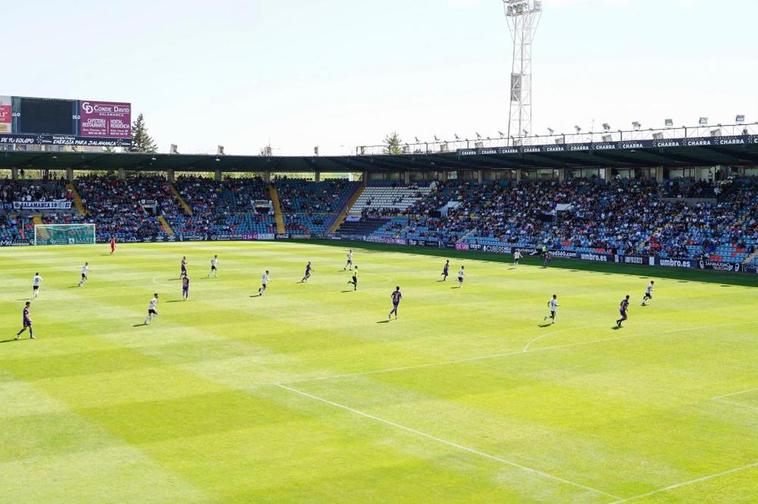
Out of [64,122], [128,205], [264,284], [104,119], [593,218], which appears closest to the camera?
[264,284]

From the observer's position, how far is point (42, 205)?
307 ft

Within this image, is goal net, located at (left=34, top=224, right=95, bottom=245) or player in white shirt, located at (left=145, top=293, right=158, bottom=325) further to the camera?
goal net, located at (left=34, top=224, right=95, bottom=245)

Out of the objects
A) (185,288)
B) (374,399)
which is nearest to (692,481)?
(374,399)

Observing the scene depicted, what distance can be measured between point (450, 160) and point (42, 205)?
47.7 metres

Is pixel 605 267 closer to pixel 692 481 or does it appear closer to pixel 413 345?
pixel 413 345

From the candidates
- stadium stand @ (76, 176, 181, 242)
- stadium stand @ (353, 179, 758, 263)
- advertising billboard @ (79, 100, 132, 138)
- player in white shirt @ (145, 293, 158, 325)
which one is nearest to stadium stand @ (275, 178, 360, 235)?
stadium stand @ (353, 179, 758, 263)

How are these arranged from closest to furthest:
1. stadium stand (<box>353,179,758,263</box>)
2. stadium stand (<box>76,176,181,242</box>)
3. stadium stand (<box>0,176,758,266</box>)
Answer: stadium stand (<box>353,179,758,263</box>)
stadium stand (<box>0,176,758,266</box>)
stadium stand (<box>76,176,181,242</box>)

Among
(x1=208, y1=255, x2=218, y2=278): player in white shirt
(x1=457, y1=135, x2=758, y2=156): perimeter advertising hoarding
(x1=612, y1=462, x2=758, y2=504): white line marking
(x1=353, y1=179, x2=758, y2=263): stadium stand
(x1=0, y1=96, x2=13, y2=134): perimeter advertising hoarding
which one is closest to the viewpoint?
(x1=612, y1=462, x2=758, y2=504): white line marking

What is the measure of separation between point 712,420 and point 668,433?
2.16m

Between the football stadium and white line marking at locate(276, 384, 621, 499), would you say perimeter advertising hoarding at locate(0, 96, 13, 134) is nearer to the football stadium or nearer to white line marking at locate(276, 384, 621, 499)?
the football stadium

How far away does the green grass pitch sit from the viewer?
706 inches

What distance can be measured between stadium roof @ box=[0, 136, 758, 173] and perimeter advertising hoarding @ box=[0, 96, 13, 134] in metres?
2.65

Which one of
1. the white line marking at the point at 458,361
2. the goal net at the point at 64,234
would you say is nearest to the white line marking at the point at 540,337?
the white line marking at the point at 458,361

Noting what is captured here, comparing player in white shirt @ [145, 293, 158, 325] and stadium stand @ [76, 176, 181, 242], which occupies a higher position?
stadium stand @ [76, 176, 181, 242]
